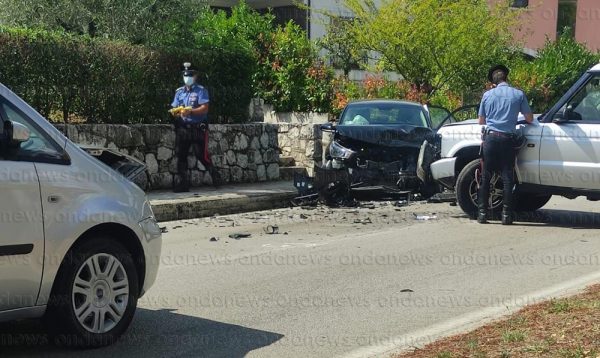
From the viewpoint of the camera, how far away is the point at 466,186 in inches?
503

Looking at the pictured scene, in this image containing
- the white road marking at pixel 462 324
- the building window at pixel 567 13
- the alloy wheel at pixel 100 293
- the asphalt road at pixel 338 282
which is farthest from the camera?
the building window at pixel 567 13

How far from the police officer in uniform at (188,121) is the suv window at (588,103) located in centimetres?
606

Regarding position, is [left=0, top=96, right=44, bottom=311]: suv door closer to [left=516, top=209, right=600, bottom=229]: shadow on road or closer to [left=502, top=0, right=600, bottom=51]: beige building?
[left=516, top=209, right=600, bottom=229]: shadow on road

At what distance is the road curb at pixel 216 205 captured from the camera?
13.7m

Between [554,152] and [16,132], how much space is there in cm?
804

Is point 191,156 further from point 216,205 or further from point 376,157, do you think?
point 376,157

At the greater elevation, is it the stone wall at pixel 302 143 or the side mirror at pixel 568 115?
the side mirror at pixel 568 115

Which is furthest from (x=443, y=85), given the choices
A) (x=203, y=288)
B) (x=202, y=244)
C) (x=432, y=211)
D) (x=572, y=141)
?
(x=203, y=288)

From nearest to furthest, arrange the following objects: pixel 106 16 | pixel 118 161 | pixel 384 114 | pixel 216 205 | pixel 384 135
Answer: pixel 118 161, pixel 216 205, pixel 384 135, pixel 384 114, pixel 106 16

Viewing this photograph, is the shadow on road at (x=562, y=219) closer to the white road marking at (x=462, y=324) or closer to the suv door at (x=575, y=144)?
the suv door at (x=575, y=144)

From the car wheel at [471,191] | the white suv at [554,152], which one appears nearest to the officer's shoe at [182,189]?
the white suv at [554,152]

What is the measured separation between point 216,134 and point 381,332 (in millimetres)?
10556

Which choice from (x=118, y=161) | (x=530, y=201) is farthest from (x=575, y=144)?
(x=118, y=161)

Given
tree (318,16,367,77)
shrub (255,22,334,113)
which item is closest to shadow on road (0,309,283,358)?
shrub (255,22,334,113)
